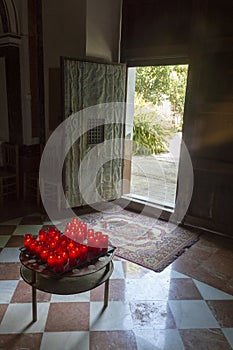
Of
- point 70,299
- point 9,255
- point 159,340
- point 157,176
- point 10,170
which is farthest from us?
point 157,176

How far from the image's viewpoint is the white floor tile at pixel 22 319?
186 cm

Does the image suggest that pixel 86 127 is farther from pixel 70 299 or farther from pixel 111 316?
pixel 111 316

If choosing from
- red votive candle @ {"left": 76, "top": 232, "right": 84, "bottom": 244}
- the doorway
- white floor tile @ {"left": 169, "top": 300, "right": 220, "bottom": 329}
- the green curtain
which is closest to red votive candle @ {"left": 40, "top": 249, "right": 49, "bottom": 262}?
red votive candle @ {"left": 76, "top": 232, "right": 84, "bottom": 244}

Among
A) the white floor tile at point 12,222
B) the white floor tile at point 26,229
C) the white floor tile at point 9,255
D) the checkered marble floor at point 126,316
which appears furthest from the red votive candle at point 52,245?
the white floor tile at point 12,222

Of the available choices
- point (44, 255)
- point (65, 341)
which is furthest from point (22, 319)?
point (44, 255)

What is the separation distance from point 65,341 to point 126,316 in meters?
0.44

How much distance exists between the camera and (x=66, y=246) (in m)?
1.89

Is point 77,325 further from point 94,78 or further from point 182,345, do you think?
point 94,78

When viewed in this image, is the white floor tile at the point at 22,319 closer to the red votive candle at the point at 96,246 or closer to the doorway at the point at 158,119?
the red votive candle at the point at 96,246

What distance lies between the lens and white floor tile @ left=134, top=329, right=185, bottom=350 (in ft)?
5.81

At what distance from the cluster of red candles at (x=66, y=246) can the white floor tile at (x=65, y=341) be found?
45 cm

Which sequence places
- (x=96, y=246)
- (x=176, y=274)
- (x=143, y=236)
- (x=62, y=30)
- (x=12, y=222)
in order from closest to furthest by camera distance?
(x=96, y=246) < (x=176, y=274) < (x=143, y=236) < (x=12, y=222) < (x=62, y=30)

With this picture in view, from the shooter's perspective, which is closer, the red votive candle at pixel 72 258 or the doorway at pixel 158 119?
the red votive candle at pixel 72 258

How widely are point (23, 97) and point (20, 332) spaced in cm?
294
